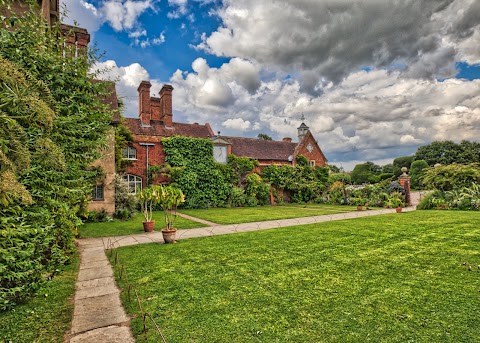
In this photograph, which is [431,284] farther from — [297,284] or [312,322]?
[312,322]

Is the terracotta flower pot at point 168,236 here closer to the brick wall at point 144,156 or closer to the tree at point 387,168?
the brick wall at point 144,156

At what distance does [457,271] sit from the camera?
206 inches

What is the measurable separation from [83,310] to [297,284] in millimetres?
3621

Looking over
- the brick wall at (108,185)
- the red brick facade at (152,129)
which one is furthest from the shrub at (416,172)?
the brick wall at (108,185)

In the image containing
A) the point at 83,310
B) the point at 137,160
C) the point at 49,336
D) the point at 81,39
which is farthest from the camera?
the point at 137,160

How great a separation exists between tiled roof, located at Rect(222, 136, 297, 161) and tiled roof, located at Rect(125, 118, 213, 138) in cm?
260

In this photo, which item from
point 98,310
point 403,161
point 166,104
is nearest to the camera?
point 98,310

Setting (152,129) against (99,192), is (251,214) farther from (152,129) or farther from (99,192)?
(152,129)

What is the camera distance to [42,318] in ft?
13.1

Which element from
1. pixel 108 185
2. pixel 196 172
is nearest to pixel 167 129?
pixel 196 172

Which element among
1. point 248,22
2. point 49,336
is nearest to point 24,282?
point 49,336

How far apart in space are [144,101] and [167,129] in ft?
10.4

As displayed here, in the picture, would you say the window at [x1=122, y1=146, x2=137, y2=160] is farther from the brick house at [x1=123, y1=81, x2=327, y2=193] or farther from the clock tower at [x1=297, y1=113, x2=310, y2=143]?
the clock tower at [x1=297, y1=113, x2=310, y2=143]

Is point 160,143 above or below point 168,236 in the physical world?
above
